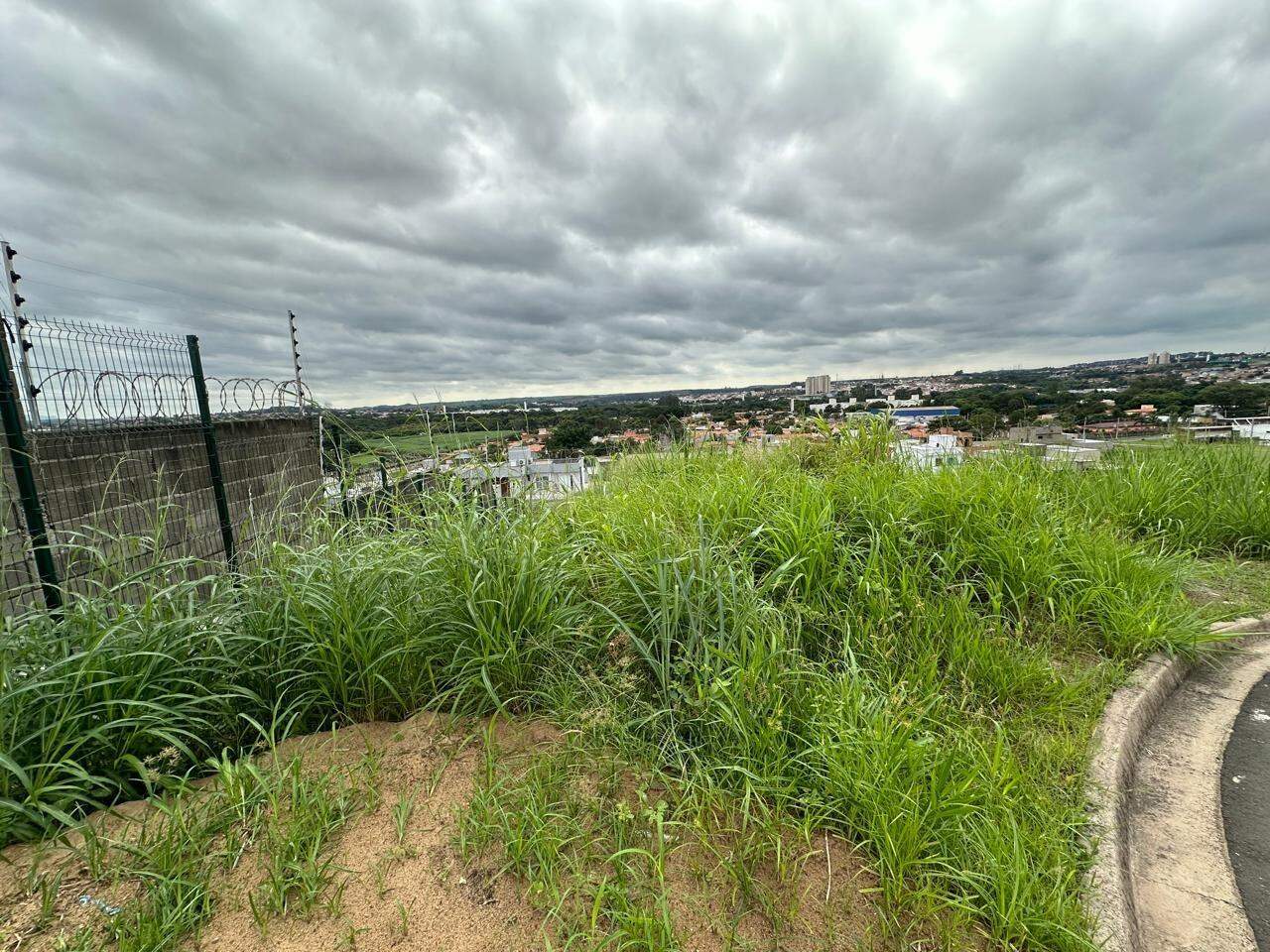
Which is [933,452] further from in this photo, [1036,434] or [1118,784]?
[1118,784]

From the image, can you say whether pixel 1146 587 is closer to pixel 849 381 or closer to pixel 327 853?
pixel 327 853

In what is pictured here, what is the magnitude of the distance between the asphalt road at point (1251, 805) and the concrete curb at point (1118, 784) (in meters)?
0.26

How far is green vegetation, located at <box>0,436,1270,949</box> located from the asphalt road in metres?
0.44

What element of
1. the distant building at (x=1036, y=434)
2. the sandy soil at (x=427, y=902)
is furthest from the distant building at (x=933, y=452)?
the sandy soil at (x=427, y=902)

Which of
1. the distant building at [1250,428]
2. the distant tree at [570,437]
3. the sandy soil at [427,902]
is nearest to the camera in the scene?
the sandy soil at [427,902]

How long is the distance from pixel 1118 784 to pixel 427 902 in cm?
255

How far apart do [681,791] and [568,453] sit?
123 inches

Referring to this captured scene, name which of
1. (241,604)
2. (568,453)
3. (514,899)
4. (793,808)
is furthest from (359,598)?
(568,453)

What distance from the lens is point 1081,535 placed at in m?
3.51

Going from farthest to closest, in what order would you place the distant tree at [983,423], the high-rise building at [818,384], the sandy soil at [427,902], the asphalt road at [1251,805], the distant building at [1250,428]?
the high-rise building at [818,384]
the distant building at [1250,428]
the distant tree at [983,423]
the asphalt road at [1251,805]
the sandy soil at [427,902]

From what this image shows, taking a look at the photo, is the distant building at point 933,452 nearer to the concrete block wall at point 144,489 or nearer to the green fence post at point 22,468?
the concrete block wall at point 144,489

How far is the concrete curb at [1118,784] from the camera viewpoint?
1500mm

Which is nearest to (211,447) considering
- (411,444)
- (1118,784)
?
(411,444)

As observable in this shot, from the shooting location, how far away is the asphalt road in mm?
1649
